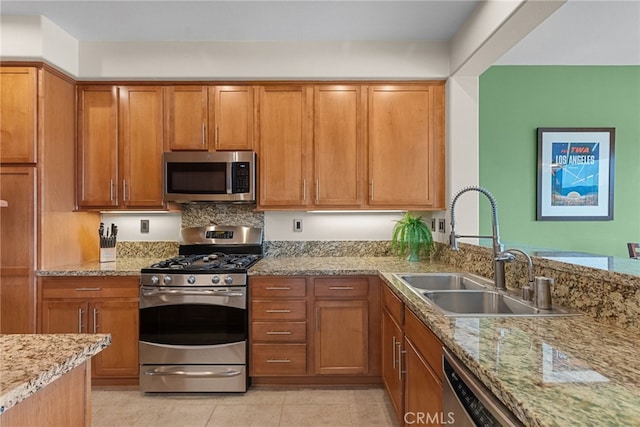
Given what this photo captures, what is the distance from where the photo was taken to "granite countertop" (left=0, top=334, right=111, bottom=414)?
82cm

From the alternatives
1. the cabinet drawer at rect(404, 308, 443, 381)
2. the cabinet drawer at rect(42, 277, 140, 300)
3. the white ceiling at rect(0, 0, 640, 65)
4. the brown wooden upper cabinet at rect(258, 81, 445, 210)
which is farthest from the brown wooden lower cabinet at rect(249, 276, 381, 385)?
the white ceiling at rect(0, 0, 640, 65)

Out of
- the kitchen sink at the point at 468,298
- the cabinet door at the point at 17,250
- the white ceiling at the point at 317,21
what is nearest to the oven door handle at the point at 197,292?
the cabinet door at the point at 17,250

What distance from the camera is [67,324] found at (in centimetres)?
277

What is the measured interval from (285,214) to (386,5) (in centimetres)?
180

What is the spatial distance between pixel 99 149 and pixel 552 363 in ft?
10.7

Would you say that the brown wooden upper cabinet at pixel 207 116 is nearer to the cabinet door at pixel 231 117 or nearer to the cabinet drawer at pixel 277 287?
the cabinet door at pixel 231 117

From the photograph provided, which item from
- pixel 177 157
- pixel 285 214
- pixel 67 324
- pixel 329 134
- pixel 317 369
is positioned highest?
pixel 329 134

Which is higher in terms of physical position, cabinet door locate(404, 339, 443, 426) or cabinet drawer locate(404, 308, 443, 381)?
cabinet drawer locate(404, 308, 443, 381)

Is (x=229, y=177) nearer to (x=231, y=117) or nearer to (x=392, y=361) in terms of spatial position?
(x=231, y=117)

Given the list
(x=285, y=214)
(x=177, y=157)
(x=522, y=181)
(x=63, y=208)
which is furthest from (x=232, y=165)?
(x=522, y=181)

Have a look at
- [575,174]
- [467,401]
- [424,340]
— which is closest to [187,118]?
[424,340]

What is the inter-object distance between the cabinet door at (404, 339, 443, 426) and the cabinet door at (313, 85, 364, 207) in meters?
1.45

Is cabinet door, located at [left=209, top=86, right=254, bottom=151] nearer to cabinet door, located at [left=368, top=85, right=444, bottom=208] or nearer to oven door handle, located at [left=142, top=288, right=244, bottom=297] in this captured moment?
cabinet door, located at [left=368, top=85, right=444, bottom=208]

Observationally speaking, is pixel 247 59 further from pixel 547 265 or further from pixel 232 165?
pixel 547 265
